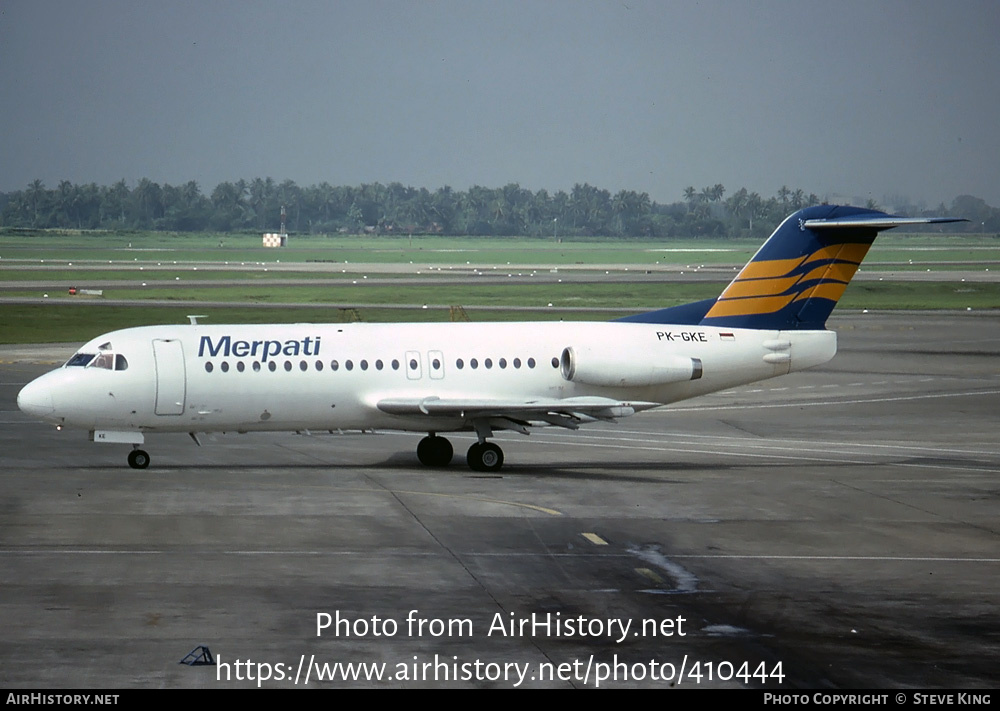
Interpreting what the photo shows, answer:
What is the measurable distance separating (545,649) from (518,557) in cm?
543

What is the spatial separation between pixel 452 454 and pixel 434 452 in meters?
0.54

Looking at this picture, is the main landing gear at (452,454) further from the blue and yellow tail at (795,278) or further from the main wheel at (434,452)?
the blue and yellow tail at (795,278)

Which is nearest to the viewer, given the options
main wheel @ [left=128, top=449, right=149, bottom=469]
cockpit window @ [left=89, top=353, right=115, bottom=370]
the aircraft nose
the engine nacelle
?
the aircraft nose

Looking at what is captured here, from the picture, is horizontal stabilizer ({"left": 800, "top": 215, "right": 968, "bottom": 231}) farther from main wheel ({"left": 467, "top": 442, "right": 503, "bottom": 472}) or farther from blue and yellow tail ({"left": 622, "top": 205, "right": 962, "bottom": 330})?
main wheel ({"left": 467, "top": 442, "right": 503, "bottom": 472})

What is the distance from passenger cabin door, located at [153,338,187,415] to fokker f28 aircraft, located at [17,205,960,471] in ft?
0.09

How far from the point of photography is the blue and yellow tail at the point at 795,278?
32500 millimetres

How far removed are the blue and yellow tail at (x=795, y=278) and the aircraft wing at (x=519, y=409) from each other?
11.4 feet

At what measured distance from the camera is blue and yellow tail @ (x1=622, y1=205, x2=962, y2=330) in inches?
1280

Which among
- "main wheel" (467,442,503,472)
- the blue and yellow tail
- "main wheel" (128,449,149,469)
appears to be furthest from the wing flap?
"main wheel" (128,449,149,469)

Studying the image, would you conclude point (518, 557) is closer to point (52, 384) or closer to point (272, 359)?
point (272, 359)

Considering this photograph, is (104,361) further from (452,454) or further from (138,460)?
(452,454)

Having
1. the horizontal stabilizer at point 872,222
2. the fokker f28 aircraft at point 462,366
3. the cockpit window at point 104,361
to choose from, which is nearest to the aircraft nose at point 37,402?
the fokker f28 aircraft at point 462,366

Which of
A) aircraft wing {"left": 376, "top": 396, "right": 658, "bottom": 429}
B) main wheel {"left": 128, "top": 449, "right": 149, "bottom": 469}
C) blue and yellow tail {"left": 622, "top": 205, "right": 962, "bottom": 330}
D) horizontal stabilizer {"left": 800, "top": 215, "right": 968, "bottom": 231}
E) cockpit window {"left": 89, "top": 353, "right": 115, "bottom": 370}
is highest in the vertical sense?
horizontal stabilizer {"left": 800, "top": 215, "right": 968, "bottom": 231}

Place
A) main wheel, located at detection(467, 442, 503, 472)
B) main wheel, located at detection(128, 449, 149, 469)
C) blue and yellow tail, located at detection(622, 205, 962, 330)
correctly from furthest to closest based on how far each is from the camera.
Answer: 1. blue and yellow tail, located at detection(622, 205, 962, 330)
2. main wheel, located at detection(467, 442, 503, 472)
3. main wheel, located at detection(128, 449, 149, 469)
